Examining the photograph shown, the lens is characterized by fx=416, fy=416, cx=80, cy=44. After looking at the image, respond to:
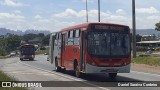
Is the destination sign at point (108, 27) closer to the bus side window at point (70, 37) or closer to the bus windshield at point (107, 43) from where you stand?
the bus windshield at point (107, 43)

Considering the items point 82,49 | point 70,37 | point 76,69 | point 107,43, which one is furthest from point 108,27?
point 70,37

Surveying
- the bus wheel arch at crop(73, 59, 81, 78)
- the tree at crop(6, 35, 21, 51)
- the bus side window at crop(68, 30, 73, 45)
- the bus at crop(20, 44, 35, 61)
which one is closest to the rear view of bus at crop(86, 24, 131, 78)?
the bus wheel arch at crop(73, 59, 81, 78)

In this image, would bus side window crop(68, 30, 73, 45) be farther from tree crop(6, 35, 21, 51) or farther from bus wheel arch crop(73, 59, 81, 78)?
tree crop(6, 35, 21, 51)

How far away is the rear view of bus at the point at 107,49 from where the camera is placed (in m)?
20.9

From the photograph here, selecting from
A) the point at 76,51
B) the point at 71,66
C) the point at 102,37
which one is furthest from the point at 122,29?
the point at 71,66

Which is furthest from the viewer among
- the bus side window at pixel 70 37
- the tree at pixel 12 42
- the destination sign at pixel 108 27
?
the tree at pixel 12 42

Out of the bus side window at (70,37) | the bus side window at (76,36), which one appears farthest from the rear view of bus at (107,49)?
the bus side window at (70,37)

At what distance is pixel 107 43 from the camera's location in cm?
2089

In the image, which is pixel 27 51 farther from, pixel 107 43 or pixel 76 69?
pixel 107 43

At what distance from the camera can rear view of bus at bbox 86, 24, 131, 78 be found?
2088cm

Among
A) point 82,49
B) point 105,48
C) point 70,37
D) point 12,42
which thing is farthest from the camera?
point 12,42

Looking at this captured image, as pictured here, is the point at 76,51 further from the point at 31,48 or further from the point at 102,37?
the point at 31,48

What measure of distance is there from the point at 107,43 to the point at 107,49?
0.30 meters

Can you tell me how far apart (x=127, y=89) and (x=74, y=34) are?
25.0 ft
